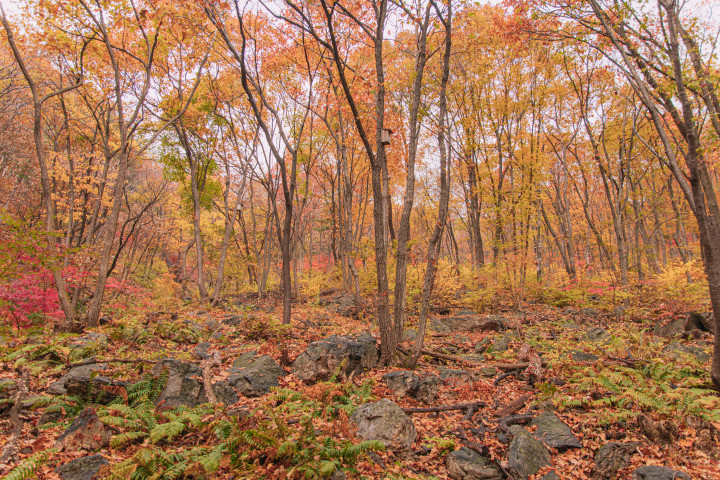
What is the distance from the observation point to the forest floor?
2.82 meters

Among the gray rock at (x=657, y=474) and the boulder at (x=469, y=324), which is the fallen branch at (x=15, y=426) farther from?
the boulder at (x=469, y=324)

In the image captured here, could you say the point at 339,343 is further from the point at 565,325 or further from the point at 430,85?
the point at 430,85

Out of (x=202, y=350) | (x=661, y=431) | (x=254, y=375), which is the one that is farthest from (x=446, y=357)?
(x=202, y=350)

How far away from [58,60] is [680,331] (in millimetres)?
17292

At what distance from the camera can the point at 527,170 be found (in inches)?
527

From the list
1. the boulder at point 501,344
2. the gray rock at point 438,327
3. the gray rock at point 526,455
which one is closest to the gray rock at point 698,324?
the boulder at point 501,344

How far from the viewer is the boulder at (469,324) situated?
863cm

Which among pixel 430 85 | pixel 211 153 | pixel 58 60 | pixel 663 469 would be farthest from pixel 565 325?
pixel 58 60

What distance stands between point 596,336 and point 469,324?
2.94 m

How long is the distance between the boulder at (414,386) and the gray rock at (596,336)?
372 cm

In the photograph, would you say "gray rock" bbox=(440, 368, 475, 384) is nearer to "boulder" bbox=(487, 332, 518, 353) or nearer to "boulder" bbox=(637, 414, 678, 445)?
"boulder" bbox=(487, 332, 518, 353)

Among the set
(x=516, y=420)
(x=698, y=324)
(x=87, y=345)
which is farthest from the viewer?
(x=698, y=324)

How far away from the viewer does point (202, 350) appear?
20.0 feet

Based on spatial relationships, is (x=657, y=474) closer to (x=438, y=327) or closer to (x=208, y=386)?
(x=208, y=386)
